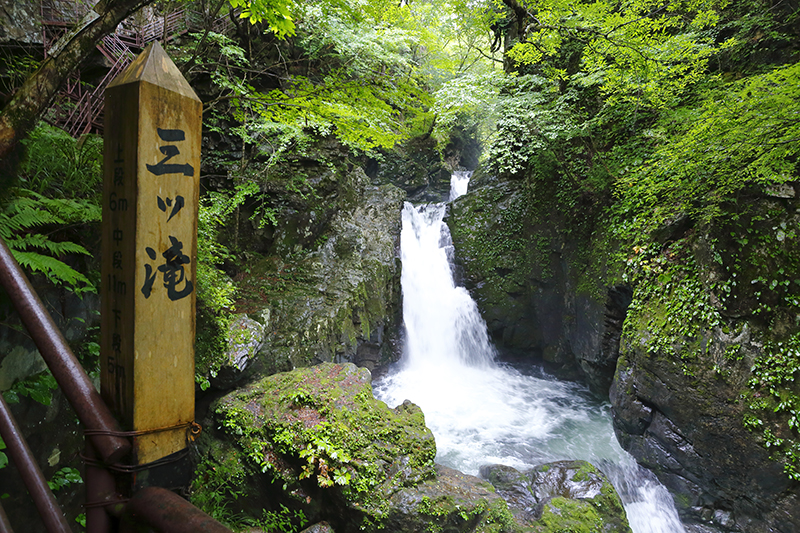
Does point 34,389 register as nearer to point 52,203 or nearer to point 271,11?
point 52,203

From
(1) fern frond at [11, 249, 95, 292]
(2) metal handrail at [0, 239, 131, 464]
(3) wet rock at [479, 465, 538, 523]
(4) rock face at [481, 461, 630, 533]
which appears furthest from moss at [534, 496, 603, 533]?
(1) fern frond at [11, 249, 95, 292]

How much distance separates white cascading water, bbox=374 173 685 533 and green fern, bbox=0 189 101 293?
6687 mm

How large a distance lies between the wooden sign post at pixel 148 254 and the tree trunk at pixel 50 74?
2112 mm

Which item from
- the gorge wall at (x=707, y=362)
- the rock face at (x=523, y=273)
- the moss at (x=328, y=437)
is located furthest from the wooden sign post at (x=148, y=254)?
the rock face at (x=523, y=273)

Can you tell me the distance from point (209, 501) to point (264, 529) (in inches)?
30.1

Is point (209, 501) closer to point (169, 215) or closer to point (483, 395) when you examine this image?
point (169, 215)

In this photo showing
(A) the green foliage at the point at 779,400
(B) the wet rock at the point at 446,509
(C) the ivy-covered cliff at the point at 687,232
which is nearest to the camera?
(B) the wet rock at the point at 446,509

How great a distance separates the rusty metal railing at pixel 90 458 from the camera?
974 mm

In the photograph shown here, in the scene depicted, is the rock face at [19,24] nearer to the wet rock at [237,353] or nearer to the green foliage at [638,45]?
the wet rock at [237,353]

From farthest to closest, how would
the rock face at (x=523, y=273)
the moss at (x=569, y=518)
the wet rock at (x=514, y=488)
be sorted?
1. the rock face at (x=523, y=273)
2. the wet rock at (x=514, y=488)
3. the moss at (x=569, y=518)

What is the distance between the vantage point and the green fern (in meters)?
2.38

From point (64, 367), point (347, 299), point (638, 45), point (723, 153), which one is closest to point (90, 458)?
point (64, 367)

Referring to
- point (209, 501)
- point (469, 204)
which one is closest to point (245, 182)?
point (209, 501)

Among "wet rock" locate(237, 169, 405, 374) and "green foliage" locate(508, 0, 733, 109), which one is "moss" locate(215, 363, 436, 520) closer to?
"wet rock" locate(237, 169, 405, 374)
